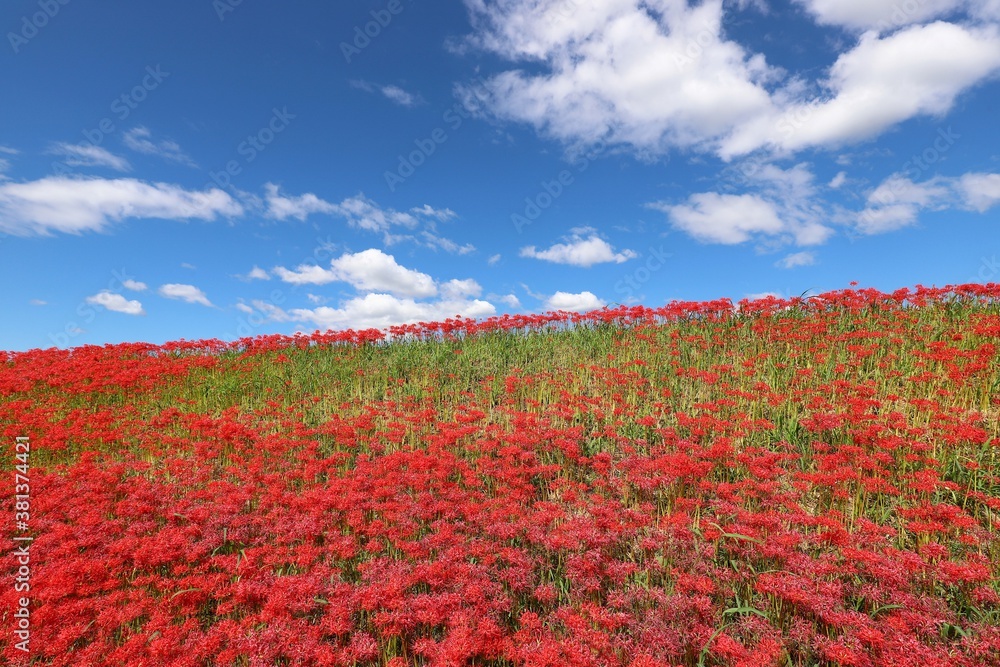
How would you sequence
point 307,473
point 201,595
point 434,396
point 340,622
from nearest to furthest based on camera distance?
point 340,622 → point 201,595 → point 307,473 → point 434,396

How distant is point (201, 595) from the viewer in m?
4.03

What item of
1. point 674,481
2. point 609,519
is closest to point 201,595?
point 609,519

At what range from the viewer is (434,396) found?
9.68 m

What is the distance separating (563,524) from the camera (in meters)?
4.42

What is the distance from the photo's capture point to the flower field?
3.40 m

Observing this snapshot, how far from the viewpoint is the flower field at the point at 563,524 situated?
3.40 meters

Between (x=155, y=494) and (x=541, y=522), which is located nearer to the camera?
(x=541, y=522)

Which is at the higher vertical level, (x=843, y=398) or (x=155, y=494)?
(x=843, y=398)

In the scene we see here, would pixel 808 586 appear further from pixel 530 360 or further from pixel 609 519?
pixel 530 360

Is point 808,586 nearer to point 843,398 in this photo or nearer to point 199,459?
point 843,398

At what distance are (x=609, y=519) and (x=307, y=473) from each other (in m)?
3.47

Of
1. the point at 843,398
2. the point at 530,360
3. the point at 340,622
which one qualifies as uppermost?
the point at 530,360

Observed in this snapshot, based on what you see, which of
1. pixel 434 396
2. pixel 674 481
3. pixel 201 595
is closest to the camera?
pixel 201 595

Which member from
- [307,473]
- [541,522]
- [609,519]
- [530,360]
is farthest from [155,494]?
[530,360]
